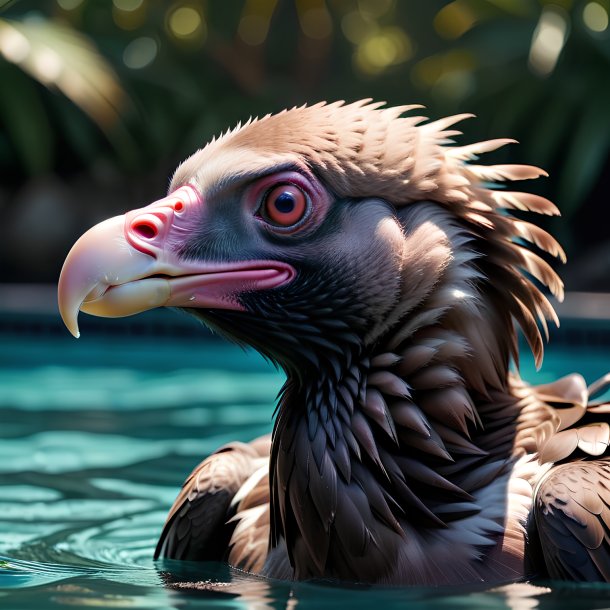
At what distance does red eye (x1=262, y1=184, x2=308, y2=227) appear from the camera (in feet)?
8.90

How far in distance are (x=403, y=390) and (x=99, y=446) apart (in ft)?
10.6

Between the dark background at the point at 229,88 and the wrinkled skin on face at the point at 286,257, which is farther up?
the dark background at the point at 229,88

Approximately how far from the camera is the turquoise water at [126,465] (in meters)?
2.61

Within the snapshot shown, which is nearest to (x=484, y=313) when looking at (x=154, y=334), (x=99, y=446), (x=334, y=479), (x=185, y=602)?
(x=334, y=479)

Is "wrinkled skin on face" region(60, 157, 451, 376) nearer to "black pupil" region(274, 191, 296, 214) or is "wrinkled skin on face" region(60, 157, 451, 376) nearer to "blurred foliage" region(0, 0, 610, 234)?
"black pupil" region(274, 191, 296, 214)

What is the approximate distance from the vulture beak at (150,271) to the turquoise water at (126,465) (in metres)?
0.64

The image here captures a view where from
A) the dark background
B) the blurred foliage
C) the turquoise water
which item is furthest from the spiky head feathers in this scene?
the blurred foliage

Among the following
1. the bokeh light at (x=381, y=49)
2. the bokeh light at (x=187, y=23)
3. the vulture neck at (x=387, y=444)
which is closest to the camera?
the vulture neck at (x=387, y=444)

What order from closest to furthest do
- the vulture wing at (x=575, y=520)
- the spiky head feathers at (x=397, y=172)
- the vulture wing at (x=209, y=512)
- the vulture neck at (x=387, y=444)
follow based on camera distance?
the vulture wing at (x=575, y=520) < the vulture neck at (x=387, y=444) < the spiky head feathers at (x=397, y=172) < the vulture wing at (x=209, y=512)

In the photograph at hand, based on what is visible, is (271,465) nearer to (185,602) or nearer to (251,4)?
(185,602)

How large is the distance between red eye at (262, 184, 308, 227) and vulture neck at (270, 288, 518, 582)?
318 millimetres

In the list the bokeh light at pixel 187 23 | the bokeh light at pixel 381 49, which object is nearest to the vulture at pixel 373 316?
the bokeh light at pixel 187 23

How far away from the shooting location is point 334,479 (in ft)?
8.63

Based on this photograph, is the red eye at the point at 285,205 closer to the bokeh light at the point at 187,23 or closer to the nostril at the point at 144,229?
the nostril at the point at 144,229
